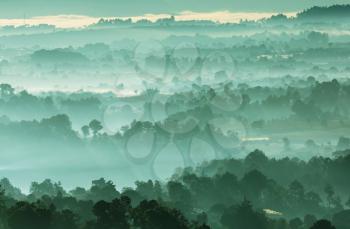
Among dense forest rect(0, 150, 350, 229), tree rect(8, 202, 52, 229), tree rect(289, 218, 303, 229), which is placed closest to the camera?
tree rect(8, 202, 52, 229)

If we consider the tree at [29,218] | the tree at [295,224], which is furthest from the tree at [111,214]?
the tree at [295,224]

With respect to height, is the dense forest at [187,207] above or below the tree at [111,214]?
above

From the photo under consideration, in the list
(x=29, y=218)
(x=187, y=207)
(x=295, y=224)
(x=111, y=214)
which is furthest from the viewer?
(x=187, y=207)

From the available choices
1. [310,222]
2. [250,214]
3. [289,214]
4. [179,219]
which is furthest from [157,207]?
[289,214]

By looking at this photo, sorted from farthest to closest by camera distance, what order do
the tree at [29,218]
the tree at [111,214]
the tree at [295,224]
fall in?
the tree at [295,224] < the tree at [29,218] < the tree at [111,214]

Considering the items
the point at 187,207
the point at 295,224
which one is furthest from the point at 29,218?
the point at 187,207

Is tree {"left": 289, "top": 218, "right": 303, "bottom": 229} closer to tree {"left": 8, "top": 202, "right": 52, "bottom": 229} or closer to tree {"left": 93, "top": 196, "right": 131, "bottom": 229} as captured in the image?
tree {"left": 93, "top": 196, "right": 131, "bottom": 229}

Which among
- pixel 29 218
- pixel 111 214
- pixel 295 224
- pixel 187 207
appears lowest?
pixel 111 214

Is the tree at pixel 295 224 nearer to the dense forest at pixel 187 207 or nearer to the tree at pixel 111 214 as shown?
the dense forest at pixel 187 207

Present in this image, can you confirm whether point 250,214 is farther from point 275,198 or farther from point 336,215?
point 275,198

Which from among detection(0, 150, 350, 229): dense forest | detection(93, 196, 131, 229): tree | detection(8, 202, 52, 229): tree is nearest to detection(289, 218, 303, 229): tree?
detection(0, 150, 350, 229): dense forest

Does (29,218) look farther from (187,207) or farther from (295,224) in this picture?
(187,207)
